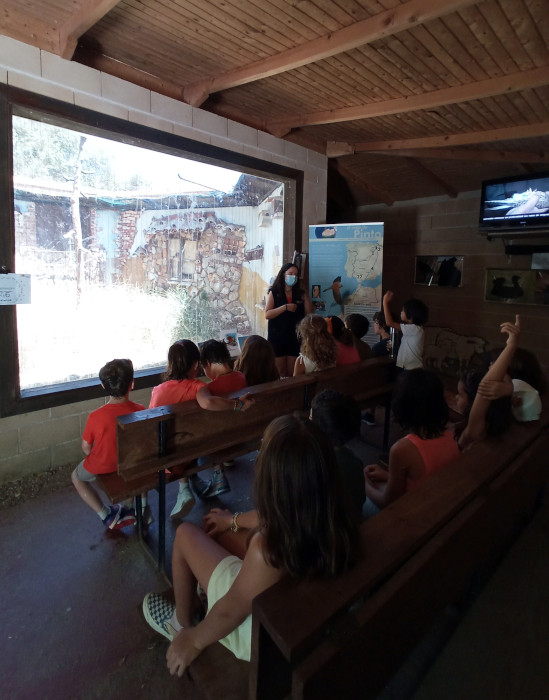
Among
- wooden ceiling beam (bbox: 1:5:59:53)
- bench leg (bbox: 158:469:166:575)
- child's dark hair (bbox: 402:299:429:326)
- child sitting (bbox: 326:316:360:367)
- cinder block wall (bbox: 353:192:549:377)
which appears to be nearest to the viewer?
bench leg (bbox: 158:469:166:575)

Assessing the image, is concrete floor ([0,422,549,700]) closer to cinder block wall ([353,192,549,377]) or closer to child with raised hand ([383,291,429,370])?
child with raised hand ([383,291,429,370])

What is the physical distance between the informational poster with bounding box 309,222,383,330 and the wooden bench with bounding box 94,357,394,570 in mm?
1911

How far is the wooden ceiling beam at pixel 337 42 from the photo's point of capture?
236 cm

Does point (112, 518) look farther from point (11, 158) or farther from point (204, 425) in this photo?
point (11, 158)

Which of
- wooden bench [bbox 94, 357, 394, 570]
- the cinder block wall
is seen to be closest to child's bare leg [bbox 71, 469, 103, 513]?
wooden bench [bbox 94, 357, 394, 570]

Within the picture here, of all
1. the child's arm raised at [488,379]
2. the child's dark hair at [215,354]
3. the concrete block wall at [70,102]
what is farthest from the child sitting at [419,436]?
the concrete block wall at [70,102]

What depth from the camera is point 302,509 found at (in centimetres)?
103

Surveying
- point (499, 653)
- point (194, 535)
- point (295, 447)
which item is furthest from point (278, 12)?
point (499, 653)

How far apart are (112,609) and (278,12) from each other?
349 centimetres

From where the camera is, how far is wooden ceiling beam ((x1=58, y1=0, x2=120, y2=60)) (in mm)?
2451

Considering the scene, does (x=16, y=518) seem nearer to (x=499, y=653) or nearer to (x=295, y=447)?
(x=295, y=447)

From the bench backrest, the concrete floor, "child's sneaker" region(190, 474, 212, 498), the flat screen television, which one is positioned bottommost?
the concrete floor

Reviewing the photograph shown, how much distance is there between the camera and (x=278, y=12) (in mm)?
2590

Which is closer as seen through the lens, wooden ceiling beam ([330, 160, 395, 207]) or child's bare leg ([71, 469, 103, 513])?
child's bare leg ([71, 469, 103, 513])
